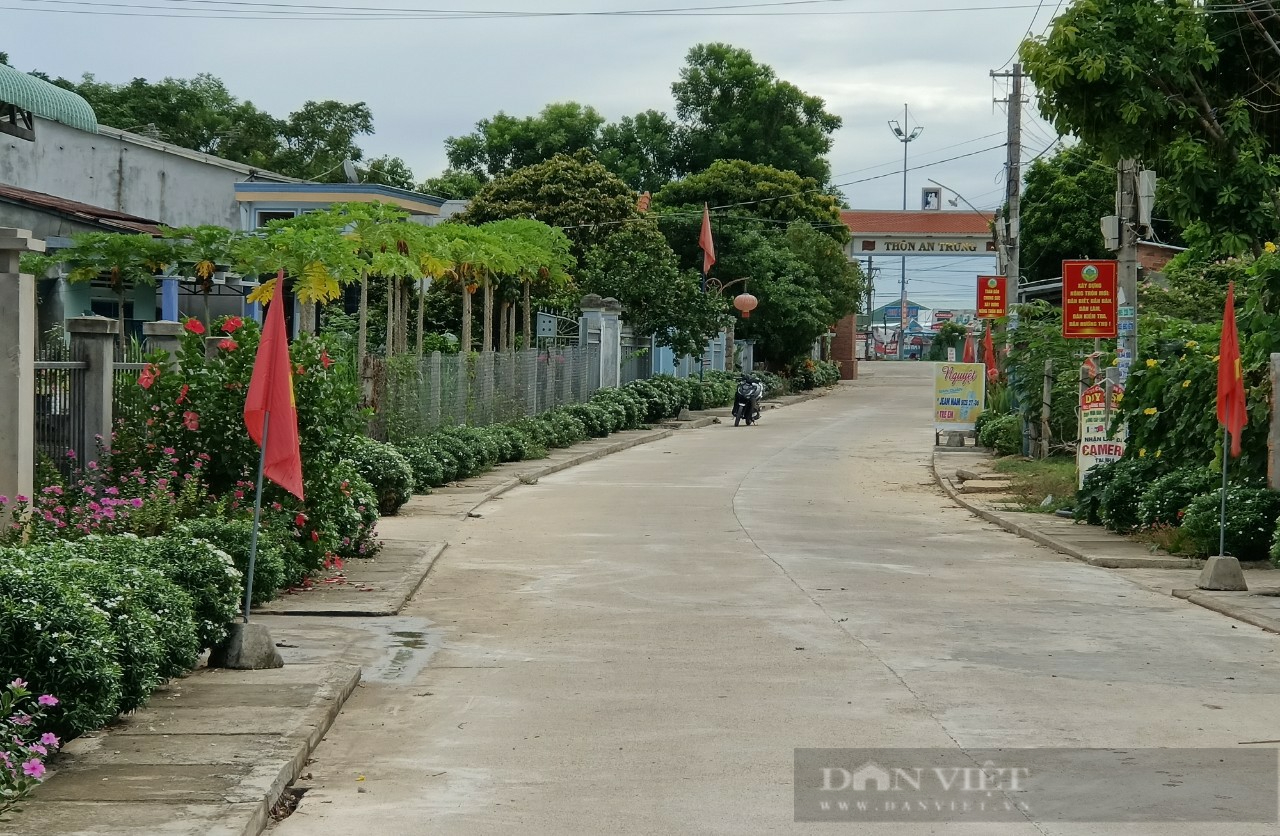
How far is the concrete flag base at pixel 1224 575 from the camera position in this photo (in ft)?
47.1

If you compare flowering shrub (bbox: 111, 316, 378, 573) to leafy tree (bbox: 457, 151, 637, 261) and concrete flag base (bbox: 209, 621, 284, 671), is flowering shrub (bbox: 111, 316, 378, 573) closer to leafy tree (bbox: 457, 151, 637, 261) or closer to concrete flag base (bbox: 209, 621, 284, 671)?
concrete flag base (bbox: 209, 621, 284, 671)

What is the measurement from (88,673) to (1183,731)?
19.0 ft

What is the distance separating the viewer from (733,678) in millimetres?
10000

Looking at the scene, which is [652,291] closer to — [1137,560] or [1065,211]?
[1065,211]

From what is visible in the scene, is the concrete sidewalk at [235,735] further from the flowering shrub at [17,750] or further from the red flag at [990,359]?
the red flag at [990,359]

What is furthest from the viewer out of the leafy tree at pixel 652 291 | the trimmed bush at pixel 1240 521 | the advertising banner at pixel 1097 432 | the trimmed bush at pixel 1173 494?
the leafy tree at pixel 652 291

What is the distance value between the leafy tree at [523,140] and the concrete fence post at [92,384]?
6097cm

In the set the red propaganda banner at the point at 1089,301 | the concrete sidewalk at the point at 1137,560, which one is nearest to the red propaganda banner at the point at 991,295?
the concrete sidewalk at the point at 1137,560

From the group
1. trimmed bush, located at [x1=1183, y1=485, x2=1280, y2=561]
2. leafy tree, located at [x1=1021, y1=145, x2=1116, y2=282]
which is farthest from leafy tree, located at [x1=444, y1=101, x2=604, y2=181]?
trimmed bush, located at [x1=1183, y1=485, x2=1280, y2=561]

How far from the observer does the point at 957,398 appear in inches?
1415

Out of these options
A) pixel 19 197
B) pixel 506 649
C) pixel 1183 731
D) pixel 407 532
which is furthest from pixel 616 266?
pixel 1183 731

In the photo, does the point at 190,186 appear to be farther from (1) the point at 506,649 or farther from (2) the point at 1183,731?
(2) the point at 1183,731

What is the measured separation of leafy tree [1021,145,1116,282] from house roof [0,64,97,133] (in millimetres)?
50503

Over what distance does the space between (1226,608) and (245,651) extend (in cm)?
840
